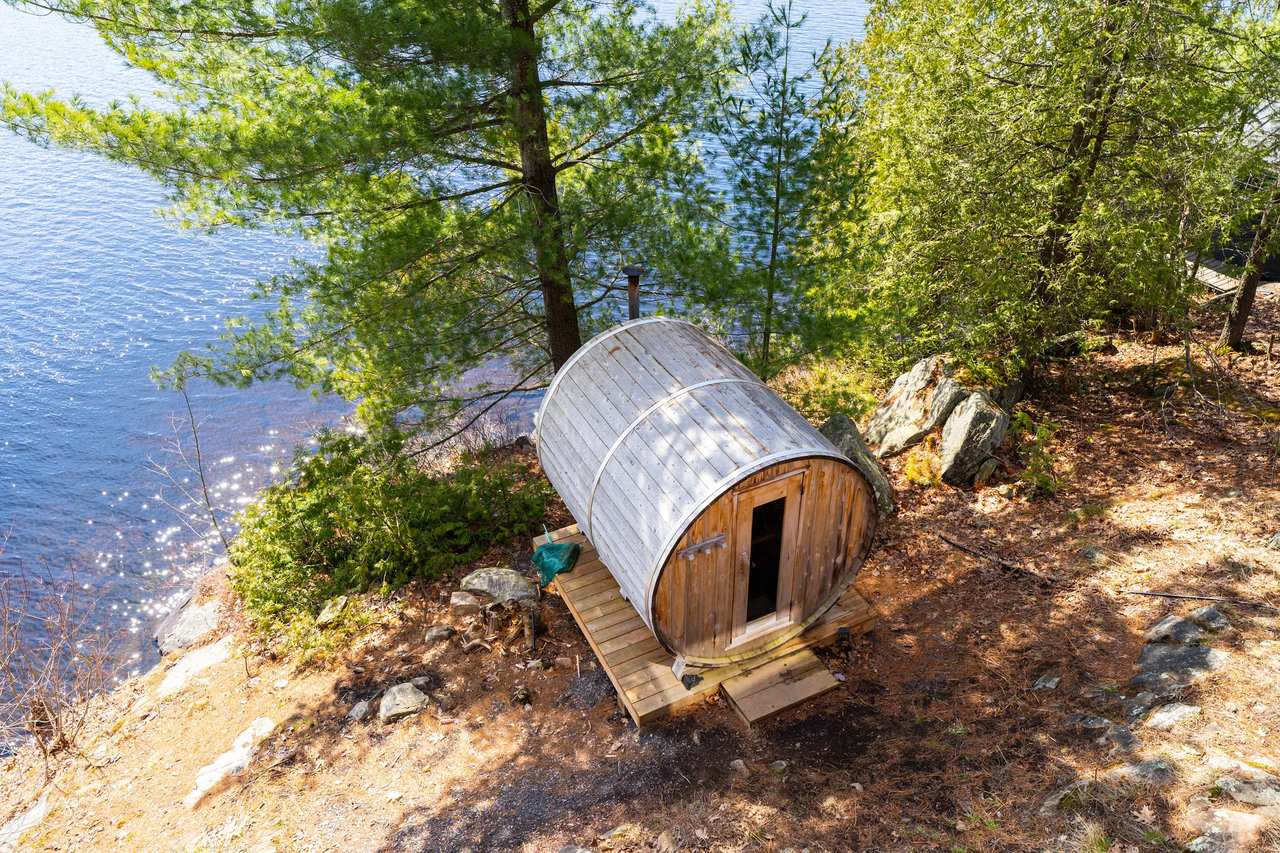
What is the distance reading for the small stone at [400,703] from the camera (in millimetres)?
8250

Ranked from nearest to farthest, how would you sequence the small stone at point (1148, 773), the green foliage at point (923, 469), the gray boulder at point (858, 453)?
the small stone at point (1148, 773) < the gray boulder at point (858, 453) < the green foliage at point (923, 469)

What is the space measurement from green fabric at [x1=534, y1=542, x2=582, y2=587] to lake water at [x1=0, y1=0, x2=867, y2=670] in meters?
7.87

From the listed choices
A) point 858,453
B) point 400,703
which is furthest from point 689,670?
point 858,453

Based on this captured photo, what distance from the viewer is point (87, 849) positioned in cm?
732

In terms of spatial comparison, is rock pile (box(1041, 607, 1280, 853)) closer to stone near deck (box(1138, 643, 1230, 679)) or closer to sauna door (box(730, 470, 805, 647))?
stone near deck (box(1138, 643, 1230, 679))

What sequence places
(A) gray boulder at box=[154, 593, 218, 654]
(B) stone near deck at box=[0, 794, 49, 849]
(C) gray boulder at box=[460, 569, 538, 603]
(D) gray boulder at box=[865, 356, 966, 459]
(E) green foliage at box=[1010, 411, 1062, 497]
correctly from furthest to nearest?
(A) gray boulder at box=[154, 593, 218, 654], (D) gray boulder at box=[865, 356, 966, 459], (E) green foliage at box=[1010, 411, 1062, 497], (C) gray boulder at box=[460, 569, 538, 603], (B) stone near deck at box=[0, 794, 49, 849]

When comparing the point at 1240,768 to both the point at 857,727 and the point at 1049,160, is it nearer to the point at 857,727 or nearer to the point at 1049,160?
the point at 857,727

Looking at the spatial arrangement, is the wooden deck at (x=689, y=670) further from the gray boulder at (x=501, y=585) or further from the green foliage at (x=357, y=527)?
the green foliage at (x=357, y=527)

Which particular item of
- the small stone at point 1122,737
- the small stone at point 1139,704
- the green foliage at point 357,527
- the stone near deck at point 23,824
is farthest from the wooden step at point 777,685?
the stone near deck at point 23,824

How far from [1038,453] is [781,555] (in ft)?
18.3

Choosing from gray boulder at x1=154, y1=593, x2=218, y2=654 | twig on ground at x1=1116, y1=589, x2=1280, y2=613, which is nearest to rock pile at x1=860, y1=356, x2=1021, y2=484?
twig on ground at x1=1116, y1=589, x2=1280, y2=613

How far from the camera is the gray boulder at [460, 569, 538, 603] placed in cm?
951

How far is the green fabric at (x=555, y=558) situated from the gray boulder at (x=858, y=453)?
12.9ft

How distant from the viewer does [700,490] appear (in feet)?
22.2
